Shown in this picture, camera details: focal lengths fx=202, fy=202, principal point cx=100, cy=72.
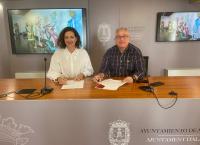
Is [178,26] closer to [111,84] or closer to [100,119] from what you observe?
[111,84]

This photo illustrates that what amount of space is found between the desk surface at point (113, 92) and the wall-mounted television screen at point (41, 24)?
1486 mm

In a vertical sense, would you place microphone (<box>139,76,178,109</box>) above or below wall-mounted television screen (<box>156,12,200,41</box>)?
below

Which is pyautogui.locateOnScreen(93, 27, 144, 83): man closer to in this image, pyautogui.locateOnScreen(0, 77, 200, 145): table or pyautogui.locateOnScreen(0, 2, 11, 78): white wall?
pyautogui.locateOnScreen(0, 77, 200, 145): table

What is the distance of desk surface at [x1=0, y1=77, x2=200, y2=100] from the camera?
1521 millimetres

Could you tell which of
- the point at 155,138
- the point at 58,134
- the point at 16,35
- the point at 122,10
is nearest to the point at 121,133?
the point at 155,138

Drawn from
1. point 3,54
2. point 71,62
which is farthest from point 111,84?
point 3,54

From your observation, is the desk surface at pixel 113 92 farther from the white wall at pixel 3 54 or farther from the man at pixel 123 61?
the white wall at pixel 3 54

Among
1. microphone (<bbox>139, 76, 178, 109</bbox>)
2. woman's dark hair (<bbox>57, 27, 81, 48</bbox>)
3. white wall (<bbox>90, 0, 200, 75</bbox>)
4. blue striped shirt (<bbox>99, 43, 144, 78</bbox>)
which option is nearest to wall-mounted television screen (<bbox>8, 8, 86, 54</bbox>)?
white wall (<bbox>90, 0, 200, 75</bbox>)

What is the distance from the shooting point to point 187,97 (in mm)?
1467

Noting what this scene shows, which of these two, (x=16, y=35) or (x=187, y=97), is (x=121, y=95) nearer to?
(x=187, y=97)

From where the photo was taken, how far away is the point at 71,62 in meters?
2.37

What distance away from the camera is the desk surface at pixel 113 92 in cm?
152

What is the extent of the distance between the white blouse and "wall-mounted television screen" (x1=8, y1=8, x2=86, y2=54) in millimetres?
970

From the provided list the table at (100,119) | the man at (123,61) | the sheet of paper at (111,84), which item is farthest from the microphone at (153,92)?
the man at (123,61)
